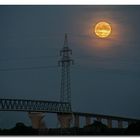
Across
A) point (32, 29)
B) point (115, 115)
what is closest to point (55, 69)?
point (32, 29)

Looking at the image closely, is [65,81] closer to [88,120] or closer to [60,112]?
[60,112]

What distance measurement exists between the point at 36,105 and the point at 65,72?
0.39 metres

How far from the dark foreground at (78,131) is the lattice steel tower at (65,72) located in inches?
10.7

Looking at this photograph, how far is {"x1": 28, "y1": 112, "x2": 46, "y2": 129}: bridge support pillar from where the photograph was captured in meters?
2.60

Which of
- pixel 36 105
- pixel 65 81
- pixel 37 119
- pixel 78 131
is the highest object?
pixel 65 81

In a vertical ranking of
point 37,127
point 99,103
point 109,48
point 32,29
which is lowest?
point 37,127

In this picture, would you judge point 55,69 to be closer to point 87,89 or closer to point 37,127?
point 87,89

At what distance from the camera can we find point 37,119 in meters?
2.62

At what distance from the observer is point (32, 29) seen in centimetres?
277

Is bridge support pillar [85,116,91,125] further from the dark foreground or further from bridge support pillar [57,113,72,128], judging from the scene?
bridge support pillar [57,113,72,128]

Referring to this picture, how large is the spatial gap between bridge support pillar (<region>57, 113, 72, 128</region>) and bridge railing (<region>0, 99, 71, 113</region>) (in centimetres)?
3

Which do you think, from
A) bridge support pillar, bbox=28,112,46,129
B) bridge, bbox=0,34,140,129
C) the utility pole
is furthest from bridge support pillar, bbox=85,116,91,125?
bridge support pillar, bbox=28,112,46,129

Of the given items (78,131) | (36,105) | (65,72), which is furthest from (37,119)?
(65,72)
